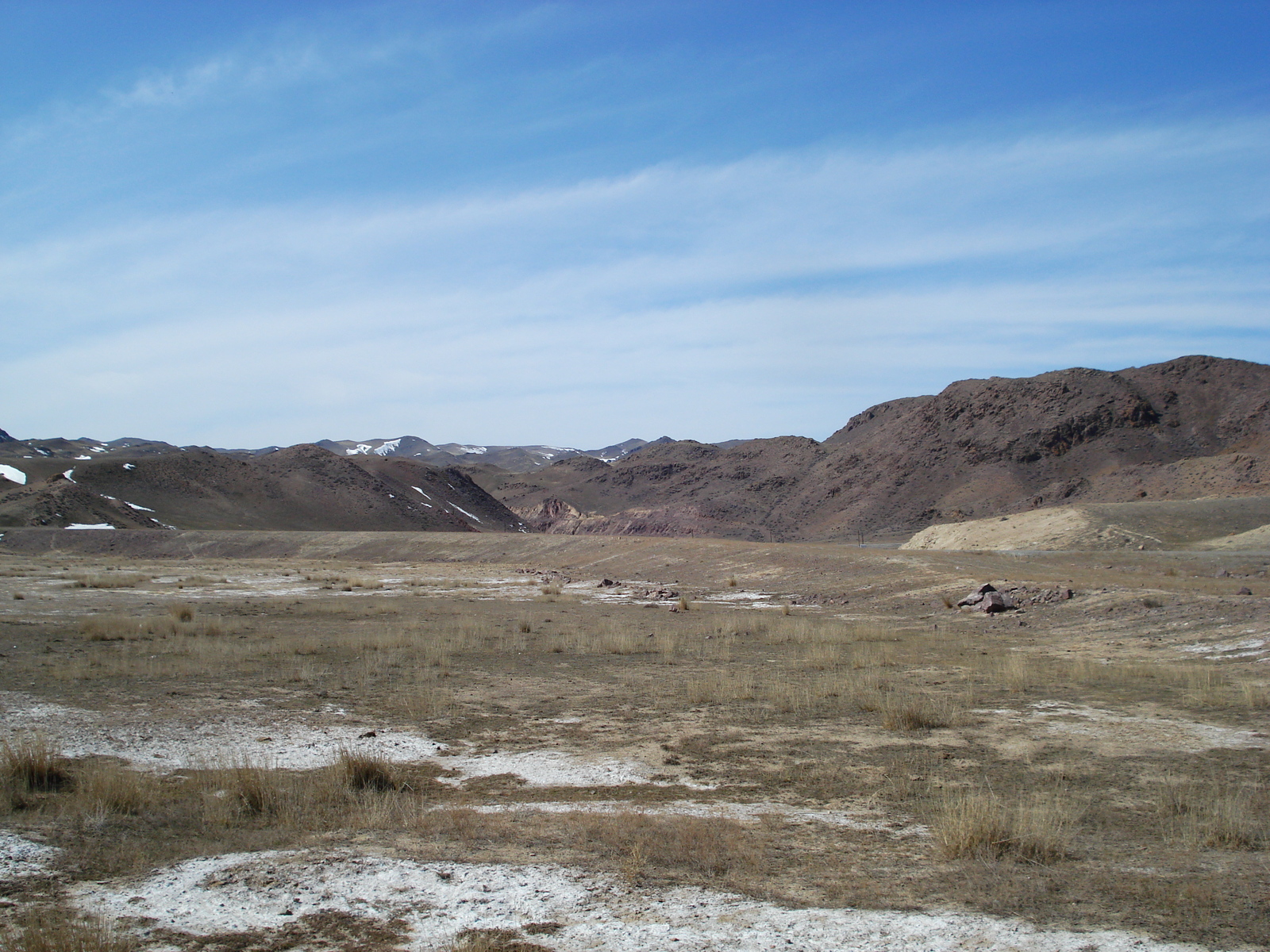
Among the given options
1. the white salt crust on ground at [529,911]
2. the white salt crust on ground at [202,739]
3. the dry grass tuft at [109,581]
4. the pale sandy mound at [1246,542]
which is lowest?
the dry grass tuft at [109,581]

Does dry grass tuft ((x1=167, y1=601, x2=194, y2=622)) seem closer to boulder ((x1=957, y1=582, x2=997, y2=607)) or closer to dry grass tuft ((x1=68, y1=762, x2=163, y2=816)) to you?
dry grass tuft ((x1=68, y1=762, x2=163, y2=816))

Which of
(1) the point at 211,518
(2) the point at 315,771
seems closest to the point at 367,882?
(2) the point at 315,771

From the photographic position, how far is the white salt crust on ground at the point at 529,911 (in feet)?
15.8

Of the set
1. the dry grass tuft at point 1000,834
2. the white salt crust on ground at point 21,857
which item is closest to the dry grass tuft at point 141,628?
the white salt crust on ground at point 21,857

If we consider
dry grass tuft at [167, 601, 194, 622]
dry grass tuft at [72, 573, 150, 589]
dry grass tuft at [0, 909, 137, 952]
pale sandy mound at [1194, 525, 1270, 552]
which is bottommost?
dry grass tuft at [72, 573, 150, 589]

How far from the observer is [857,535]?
87188 mm

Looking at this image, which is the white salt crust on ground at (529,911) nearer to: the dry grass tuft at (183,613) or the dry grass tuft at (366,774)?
the dry grass tuft at (366,774)

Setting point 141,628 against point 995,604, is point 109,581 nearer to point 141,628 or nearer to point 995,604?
point 141,628

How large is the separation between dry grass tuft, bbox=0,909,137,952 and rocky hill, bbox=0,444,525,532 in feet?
278

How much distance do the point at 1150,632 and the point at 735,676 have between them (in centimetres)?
970

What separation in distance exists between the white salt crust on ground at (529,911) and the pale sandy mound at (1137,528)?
4388 centimetres

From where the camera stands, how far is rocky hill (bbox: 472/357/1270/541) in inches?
3112

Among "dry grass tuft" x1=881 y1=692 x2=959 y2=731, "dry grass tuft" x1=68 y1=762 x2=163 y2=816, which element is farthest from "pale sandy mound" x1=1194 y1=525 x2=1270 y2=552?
"dry grass tuft" x1=68 y1=762 x2=163 y2=816

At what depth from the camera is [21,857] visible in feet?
20.1
